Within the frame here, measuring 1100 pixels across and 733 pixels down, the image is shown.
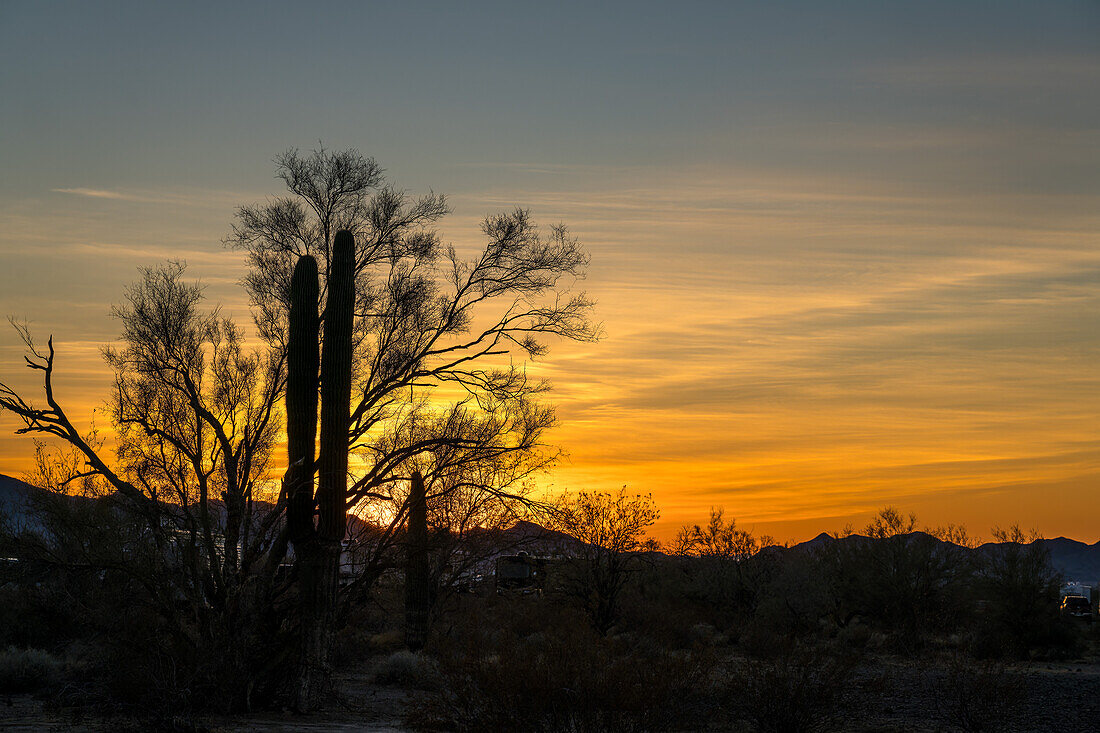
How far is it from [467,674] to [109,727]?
19.5 ft

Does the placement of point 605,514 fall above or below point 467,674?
above

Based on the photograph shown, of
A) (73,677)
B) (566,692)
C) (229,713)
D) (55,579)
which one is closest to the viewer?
(566,692)

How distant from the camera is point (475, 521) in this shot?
2673cm

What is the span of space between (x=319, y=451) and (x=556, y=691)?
7966 millimetres

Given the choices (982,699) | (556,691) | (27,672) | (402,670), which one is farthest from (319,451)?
(982,699)

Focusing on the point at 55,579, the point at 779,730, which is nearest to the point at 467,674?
the point at 779,730

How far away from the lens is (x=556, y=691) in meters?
9.36

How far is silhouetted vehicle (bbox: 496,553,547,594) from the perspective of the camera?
106 feet

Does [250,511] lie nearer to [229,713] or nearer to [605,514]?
[229,713]

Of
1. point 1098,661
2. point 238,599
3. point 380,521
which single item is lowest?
point 1098,661

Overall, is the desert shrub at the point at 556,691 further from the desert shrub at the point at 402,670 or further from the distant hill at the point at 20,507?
the distant hill at the point at 20,507

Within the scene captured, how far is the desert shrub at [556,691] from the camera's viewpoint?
936 cm

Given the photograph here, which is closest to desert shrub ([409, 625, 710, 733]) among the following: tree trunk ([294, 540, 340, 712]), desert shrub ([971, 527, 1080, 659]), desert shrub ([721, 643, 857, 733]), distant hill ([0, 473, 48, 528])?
desert shrub ([721, 643, 857, 733])

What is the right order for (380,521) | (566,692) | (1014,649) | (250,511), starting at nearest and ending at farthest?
(566,692) → (250,511) → (380,521) → (1014,649)
